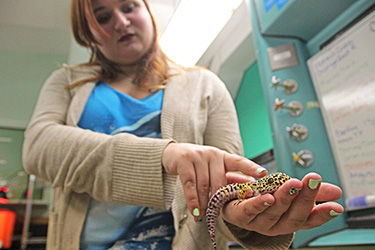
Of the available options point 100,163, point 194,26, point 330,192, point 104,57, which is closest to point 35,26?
point 194,26

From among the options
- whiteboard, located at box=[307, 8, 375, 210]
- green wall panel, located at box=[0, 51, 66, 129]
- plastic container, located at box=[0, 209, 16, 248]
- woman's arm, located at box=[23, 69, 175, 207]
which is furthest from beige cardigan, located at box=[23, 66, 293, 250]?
plastic container, located at box=[0, 209, 16, 248]

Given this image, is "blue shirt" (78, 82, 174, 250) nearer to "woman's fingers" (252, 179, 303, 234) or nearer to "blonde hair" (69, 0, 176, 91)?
"blonde hair" (69, 0, 176, 91)

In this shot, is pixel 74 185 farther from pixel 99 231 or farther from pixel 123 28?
pixel 123 28

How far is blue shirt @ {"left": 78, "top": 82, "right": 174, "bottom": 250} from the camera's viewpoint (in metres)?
0.66

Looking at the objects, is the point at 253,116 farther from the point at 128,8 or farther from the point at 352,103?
the point at 128,8

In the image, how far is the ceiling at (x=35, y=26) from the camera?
6.81 ft

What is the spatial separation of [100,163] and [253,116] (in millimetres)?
1781

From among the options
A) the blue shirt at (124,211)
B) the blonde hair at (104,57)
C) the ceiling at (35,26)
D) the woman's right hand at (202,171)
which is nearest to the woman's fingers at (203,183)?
the woman's right hand at (202,171)

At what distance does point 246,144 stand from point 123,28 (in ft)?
4.91

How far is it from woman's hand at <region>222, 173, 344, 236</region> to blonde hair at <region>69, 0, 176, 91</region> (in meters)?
0.52

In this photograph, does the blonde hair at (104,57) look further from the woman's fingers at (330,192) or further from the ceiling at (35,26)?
the ceiling at (35,26)

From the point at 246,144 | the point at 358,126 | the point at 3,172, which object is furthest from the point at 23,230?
the point at 358,126

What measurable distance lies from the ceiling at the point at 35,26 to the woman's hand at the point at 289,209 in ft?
6.20

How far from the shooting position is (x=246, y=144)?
7.00 feet
